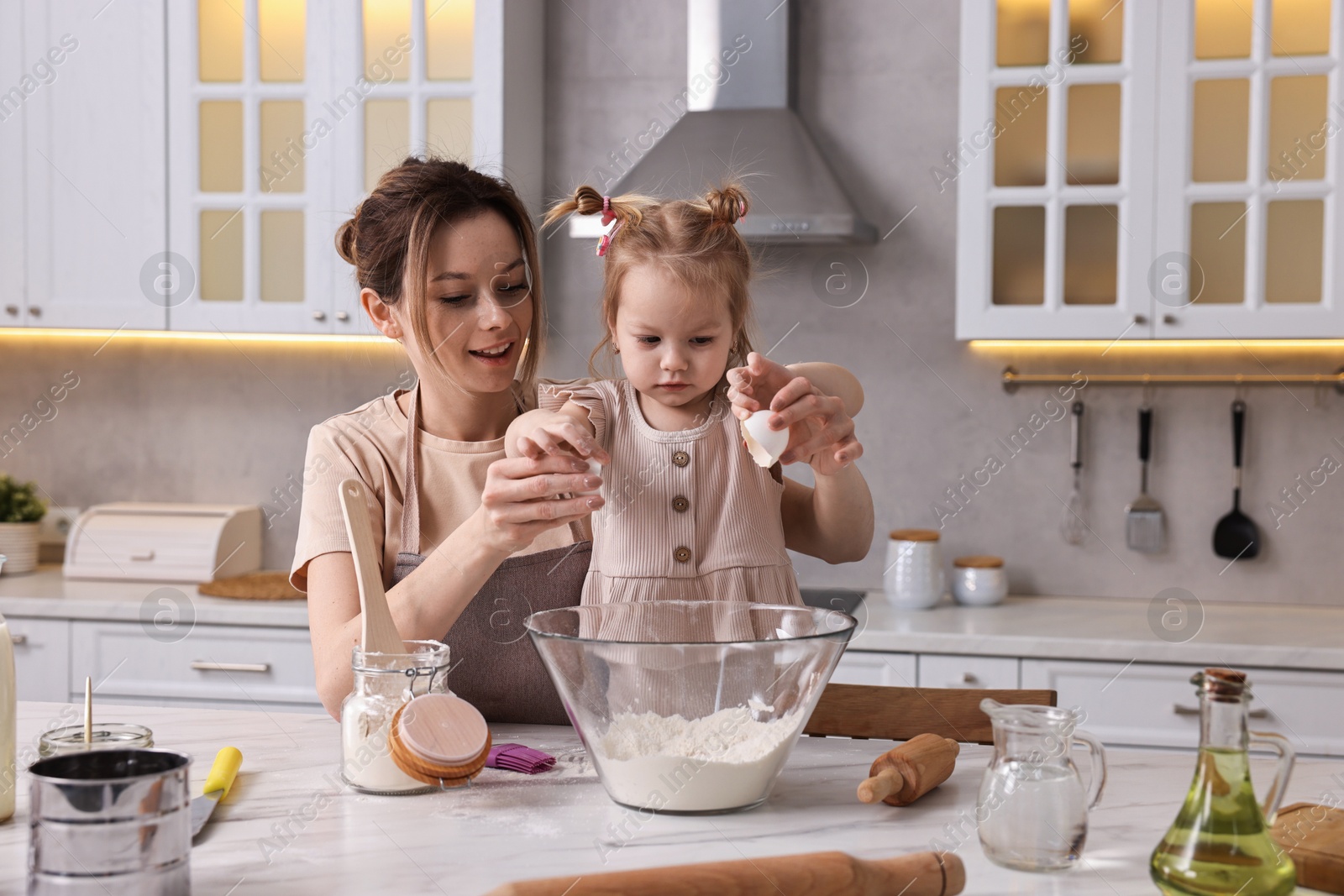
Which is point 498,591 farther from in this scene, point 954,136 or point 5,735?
point 954,136

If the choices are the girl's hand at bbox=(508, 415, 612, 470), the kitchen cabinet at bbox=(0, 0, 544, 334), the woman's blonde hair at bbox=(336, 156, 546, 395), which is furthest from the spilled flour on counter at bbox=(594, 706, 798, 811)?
the kitchen cabinet at bbox=(0, 0, 544, 334)

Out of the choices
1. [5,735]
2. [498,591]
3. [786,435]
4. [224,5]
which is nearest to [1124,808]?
[786,435]

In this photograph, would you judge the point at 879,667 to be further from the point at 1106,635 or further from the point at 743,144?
the point at 743,144

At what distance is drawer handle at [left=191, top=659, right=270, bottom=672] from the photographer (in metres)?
2.57

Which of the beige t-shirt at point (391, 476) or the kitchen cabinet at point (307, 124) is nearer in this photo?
the beige t-shirt at point (391, 476)

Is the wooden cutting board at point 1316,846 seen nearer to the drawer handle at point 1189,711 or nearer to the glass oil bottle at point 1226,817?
the glass oil bottle at point 1226,817

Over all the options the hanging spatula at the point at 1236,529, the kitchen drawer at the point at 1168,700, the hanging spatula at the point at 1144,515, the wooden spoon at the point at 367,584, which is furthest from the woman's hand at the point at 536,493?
the hanging spatula at the point at 1236,529

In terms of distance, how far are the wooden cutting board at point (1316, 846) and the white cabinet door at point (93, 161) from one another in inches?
105

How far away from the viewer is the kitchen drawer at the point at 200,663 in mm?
2561

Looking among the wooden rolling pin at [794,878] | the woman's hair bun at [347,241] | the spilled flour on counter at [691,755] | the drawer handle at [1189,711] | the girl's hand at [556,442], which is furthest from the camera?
the drawer handle at [1189,711]

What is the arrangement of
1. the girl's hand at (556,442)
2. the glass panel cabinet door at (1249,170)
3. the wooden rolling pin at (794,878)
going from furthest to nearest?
the glass panel cabinet door at (1249,170) < the girl's hand at (556,442) < the wooden rolling pin at (794,878)

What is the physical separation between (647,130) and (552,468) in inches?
78.0

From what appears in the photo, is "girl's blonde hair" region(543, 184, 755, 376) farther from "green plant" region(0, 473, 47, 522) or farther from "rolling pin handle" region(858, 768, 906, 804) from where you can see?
"green plant" region(0, 473, 47, 522)

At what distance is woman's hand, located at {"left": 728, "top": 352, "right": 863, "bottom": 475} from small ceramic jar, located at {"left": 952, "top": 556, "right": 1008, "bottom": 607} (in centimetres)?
145
